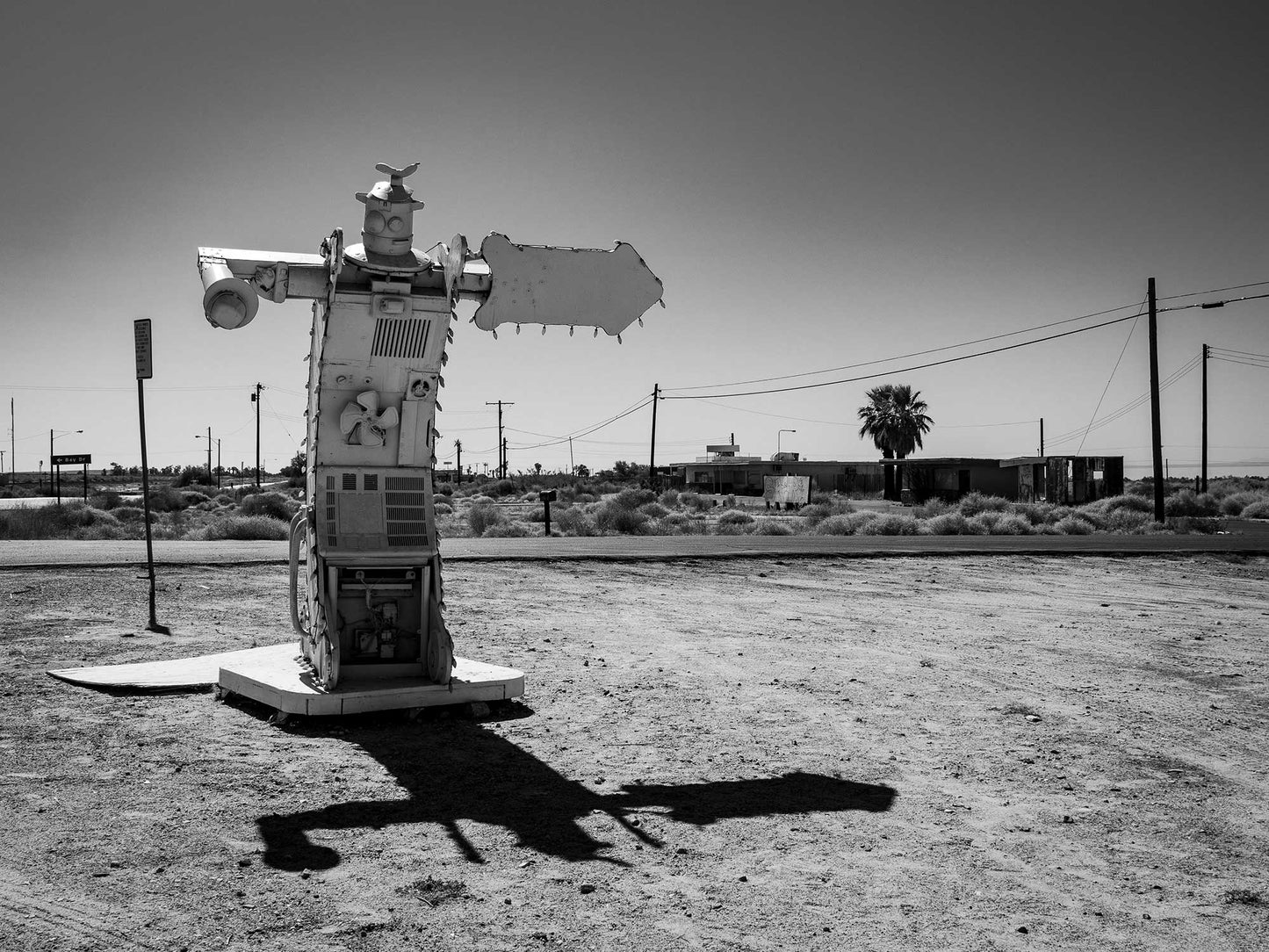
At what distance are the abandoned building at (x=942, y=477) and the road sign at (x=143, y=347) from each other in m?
47.1

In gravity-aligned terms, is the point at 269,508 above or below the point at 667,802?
above

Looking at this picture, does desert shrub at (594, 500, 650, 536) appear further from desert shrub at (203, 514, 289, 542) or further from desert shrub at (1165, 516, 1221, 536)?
desert shrub at (1165, 516, 1221, 536)

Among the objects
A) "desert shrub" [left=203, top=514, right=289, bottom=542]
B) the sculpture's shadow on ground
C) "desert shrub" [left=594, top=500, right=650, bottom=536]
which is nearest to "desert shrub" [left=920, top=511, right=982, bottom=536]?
"desert shrub" [left=594, top=500, right=650, bottom=536]

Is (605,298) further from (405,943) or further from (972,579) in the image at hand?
(972,579)

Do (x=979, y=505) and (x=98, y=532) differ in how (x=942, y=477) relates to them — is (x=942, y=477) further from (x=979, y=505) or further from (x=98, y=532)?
(x=98, y=532)

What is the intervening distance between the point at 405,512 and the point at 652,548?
1465cm

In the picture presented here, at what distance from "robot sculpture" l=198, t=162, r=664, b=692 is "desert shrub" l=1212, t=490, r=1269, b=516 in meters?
49.1

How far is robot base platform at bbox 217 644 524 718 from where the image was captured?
23.7 feet

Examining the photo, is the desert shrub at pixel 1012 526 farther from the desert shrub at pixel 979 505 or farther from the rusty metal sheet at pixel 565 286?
the rusty metal sheet at pixel 565 286

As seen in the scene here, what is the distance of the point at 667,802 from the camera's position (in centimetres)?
588

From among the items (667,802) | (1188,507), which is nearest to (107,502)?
(1188,507)

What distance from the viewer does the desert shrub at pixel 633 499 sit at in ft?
162

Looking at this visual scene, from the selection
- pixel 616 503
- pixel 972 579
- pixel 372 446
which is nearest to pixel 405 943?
pixel 372 446

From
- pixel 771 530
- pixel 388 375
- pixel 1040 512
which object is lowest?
pixel 771 530
